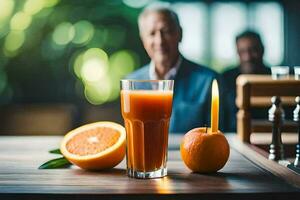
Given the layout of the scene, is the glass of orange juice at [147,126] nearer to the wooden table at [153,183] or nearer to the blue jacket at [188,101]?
the wooden table at [153,183]

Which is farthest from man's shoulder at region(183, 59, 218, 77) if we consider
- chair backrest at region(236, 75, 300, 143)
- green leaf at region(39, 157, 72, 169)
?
green leaf at region(39, 157, 72, 169)

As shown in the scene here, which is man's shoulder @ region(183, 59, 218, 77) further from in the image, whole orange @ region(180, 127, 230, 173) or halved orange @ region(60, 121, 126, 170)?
whole orange @ region(180, 127, 230, 173)

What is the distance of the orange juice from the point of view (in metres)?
1.05

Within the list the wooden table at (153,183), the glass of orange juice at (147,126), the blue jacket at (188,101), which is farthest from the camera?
the blue jacket at (188,101)

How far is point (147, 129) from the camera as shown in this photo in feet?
3.46

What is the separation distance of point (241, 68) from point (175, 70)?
339 mm

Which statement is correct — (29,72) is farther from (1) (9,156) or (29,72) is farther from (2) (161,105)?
(2) (161,105)

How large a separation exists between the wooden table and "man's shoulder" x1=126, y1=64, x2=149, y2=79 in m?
1.26

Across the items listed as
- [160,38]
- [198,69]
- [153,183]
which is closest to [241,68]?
[198,69]

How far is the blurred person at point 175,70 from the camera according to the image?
2471 millimetres

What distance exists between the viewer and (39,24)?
8.32 feet

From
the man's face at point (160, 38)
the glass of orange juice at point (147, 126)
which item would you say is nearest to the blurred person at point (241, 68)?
the man's face at point (160, 38)
